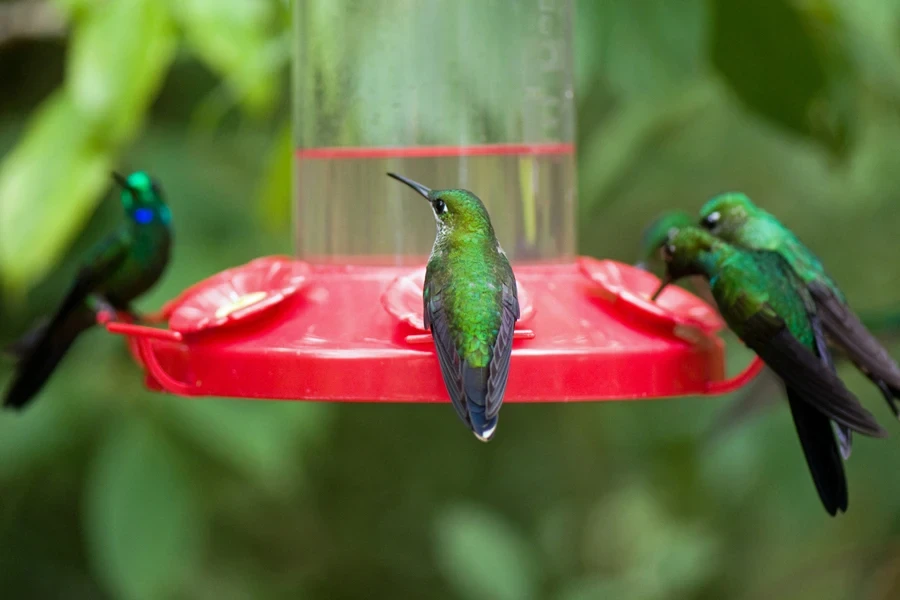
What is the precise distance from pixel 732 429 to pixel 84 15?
2.86 m

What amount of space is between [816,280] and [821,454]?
586 millimetres

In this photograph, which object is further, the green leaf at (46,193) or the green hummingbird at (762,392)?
the green hummingbird at (762,392)

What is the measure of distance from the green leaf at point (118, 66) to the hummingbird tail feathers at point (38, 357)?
0.74 metres

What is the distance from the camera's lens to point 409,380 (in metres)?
2.34

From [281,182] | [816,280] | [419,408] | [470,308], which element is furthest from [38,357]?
[419,408]

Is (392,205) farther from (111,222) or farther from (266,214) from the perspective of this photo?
(111,222)

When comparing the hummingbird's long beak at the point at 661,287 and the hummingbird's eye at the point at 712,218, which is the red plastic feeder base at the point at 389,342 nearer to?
the hummingbird's long beak at the point at 661,287

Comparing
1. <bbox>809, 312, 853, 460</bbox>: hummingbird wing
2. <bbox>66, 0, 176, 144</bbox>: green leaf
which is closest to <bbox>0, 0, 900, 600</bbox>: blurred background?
<bbox>66, 0, 176, 144</bbox>: green leaf

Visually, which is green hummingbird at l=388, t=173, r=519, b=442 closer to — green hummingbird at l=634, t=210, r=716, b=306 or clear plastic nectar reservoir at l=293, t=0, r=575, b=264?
clear plastic nectar reservoir at l=293, t=0, r=575, b=264

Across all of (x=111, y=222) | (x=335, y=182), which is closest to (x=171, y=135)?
(x=111, y=222)

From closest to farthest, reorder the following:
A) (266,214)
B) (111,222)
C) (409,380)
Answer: (409,380) < (266,214) < (111,222)

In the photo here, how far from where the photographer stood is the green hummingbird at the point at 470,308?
223cm

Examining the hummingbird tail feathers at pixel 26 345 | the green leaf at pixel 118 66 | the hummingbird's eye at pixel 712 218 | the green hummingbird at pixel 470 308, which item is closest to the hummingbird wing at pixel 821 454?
the hummingbird's eye at pixel 712 218

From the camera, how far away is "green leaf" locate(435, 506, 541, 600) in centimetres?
469
